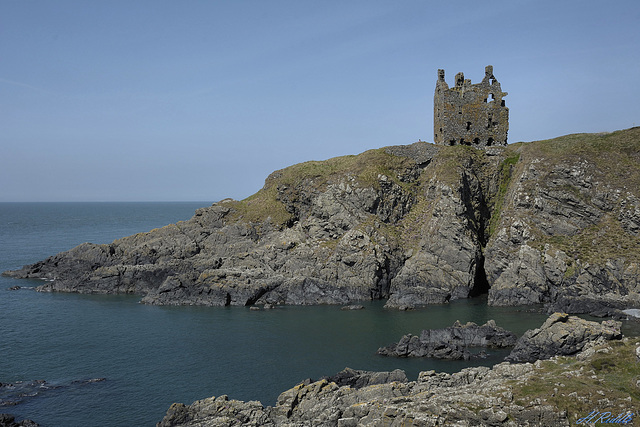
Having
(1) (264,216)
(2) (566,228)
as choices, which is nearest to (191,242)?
(1) (264,216)

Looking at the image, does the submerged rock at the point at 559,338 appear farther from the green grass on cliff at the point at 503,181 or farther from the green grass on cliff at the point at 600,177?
the green grass on cliff at the point at 503,181

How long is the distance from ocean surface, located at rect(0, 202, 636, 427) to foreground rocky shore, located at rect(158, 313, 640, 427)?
5.71 metres

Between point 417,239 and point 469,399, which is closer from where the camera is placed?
point 469,399

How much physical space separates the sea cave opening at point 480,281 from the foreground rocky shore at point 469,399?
39371mm

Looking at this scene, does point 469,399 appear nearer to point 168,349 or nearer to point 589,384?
point 589,384

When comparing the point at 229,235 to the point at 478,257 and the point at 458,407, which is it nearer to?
the point at 478,257

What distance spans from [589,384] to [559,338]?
18.3 meters

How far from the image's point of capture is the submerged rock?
47000mm

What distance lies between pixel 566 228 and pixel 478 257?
46.3 ft

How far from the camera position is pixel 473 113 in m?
98.6

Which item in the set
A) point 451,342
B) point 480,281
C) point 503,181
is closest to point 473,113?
point 503,181

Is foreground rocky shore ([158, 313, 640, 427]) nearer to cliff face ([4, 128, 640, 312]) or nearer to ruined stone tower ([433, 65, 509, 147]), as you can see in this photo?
cliff face ([4, 128, 640, 312])

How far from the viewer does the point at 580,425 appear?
2817 centimetres

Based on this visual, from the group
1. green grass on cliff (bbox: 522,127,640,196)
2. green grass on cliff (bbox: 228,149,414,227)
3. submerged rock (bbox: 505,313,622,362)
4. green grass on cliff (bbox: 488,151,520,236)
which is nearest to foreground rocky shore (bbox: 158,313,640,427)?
submerged rock (bbox: 505,313,622,362)
